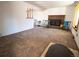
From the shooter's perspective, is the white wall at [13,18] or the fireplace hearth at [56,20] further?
the white wall at [13,18]

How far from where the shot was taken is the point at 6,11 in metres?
3.87

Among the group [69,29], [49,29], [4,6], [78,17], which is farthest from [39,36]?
[4,6]

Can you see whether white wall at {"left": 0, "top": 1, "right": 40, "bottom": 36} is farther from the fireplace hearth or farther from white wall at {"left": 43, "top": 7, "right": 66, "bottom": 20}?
the fireplace hearth

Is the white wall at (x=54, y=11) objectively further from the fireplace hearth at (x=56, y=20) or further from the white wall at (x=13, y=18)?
the white wall at (x=13, y=18)

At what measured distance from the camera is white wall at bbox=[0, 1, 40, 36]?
3.73 meters

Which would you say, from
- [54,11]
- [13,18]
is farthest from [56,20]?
[13,18]

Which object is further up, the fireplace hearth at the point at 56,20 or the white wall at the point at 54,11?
the white wall at the point at 54,11

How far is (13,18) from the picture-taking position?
4.22 metres

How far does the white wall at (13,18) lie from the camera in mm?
3733

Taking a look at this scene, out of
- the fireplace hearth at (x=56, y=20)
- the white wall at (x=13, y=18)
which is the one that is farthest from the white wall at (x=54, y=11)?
the white wall at (x=13, y=18)

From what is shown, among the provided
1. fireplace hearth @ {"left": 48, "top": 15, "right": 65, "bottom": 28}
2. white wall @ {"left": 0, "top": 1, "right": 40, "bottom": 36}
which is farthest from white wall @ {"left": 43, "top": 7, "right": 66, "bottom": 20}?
white wall @ {"left": 0, "top": 1, "right": 40, "bottom": 36}

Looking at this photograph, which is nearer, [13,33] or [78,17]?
[78,17]

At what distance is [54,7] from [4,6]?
2.01m

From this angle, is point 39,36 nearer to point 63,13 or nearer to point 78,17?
point 63,13
